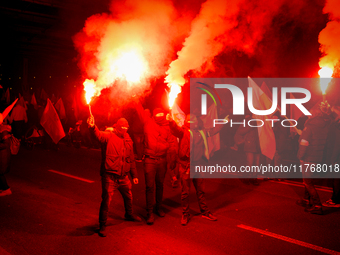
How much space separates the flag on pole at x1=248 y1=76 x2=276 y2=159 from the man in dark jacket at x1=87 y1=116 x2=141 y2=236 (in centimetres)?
502

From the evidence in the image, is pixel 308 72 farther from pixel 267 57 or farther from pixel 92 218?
pixel 92 218

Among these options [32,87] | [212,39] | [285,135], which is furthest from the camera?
[32,87]

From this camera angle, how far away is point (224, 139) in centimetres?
1407

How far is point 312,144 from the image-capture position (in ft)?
23.0

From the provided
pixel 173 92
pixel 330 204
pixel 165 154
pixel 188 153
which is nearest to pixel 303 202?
pixel 330 204

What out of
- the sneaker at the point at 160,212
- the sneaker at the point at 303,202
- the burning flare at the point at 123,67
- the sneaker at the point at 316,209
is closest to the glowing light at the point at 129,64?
the burning flare at the point at 123,67

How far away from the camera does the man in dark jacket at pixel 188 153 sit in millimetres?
6281

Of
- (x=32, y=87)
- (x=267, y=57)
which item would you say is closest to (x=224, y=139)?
(x=267, y=57)

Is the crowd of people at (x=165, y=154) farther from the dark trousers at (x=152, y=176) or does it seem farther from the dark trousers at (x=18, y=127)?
the dark trousers at (x=18, y=127)

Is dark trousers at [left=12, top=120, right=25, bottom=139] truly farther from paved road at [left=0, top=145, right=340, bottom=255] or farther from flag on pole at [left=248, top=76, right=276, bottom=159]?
flag on pole at [left=248, top=76, right=276, bottom=159]

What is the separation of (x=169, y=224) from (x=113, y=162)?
1.63 meters

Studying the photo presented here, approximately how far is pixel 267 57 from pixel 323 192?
9.26 meters

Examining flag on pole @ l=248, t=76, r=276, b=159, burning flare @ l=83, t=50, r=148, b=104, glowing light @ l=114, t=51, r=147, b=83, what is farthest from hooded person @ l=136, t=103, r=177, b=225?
flag on pole @ l=248, t=76, r=276, b=159

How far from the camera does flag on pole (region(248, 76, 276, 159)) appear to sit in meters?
9.73
